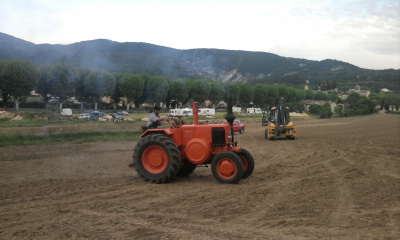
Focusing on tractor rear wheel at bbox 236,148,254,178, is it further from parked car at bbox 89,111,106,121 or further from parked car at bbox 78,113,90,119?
parked car at bbox 89,111,106,121

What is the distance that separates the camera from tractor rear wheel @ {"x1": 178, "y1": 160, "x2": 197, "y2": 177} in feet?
30.6

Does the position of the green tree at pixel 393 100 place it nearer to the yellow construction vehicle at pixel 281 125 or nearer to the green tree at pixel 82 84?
the yellow construction vehicle at pixel 281 125

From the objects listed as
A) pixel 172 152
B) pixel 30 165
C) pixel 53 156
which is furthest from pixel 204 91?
pixel 172 152

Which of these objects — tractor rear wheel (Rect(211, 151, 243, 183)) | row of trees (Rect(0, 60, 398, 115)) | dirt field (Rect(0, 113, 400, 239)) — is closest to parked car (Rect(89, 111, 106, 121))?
row of trees (Rect(0, 60, 398, 115))

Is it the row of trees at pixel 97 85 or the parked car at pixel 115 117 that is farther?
the parked car at pixel 115 117

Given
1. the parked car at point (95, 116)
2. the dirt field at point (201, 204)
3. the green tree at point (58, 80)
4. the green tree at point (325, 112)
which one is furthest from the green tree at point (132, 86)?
the green tree at point (325, 112)

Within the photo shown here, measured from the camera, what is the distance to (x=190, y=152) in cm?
882

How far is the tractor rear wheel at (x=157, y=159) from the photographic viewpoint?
28.2 ft

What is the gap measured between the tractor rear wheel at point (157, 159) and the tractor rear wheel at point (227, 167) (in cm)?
88

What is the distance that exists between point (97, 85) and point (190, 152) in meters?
14.3

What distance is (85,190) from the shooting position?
806 cm

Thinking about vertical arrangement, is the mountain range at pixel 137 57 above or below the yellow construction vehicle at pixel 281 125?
above

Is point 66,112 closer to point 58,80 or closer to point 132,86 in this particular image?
point 132,86

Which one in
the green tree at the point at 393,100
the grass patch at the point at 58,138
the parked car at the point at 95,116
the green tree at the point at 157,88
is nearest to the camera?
the grass patch at the point at 58,138
